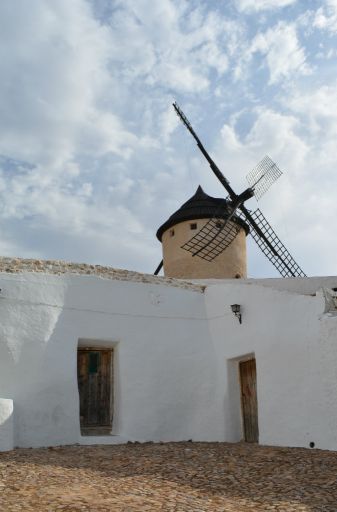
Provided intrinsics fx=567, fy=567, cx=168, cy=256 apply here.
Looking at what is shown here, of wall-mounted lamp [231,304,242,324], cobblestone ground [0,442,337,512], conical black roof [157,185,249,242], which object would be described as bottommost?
cobblestone ground [0,442,337,512]

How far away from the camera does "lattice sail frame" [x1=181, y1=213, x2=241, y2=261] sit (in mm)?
19250

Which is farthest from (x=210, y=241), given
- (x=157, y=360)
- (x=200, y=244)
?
(x=157, y=360)

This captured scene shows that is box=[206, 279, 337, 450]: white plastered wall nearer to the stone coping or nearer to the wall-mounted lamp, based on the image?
the wall-mounted lamp

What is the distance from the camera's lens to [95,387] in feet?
37.5

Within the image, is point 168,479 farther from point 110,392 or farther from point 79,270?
point 79,270

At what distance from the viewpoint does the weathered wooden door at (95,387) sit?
11.2m

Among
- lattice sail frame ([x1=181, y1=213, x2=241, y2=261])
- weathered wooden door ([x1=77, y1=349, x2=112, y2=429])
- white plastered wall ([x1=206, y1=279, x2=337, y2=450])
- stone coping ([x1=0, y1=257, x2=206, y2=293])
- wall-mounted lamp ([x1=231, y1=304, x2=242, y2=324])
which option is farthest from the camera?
lattice sail frame ([x1=181, y1=213, x2=241, y2=261])

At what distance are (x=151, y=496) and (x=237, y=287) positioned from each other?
6276 millimetres

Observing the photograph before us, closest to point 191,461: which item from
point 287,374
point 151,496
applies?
point 151,496

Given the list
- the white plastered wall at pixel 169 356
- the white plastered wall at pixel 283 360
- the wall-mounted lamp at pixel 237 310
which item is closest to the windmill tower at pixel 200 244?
the white plastered wall at pixel 169 356

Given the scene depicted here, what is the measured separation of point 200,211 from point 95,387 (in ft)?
32.3

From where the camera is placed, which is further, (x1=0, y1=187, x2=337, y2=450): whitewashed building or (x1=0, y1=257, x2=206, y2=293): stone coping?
(x1=0, y1=257, x2=206, y2=293): stone coping

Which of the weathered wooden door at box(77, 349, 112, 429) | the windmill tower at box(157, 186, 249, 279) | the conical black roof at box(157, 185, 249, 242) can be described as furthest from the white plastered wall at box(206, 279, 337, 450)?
the conical black roof at box(157, 185, 249, 242)

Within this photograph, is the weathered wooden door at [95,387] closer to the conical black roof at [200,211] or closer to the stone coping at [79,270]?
the stone coping at [79,270]
